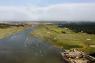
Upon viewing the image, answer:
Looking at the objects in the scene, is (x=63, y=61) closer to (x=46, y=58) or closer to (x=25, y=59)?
(x=46, y=58)

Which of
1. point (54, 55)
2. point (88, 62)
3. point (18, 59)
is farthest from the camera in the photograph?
point (54, 55)

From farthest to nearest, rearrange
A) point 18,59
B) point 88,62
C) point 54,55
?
point 54,55
point 18,59
point 88,62

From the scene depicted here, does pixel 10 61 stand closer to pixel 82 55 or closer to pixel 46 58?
pixel 46 58

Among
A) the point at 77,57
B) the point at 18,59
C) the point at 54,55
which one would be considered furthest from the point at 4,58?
the point at 77,57

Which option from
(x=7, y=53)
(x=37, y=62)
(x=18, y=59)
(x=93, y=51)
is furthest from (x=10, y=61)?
(x=93, y=51)

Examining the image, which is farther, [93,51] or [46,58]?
[93,51]

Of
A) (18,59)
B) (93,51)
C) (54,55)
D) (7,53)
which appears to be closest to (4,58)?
(18,59)

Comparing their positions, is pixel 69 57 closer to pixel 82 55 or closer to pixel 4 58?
pixel 82 55
